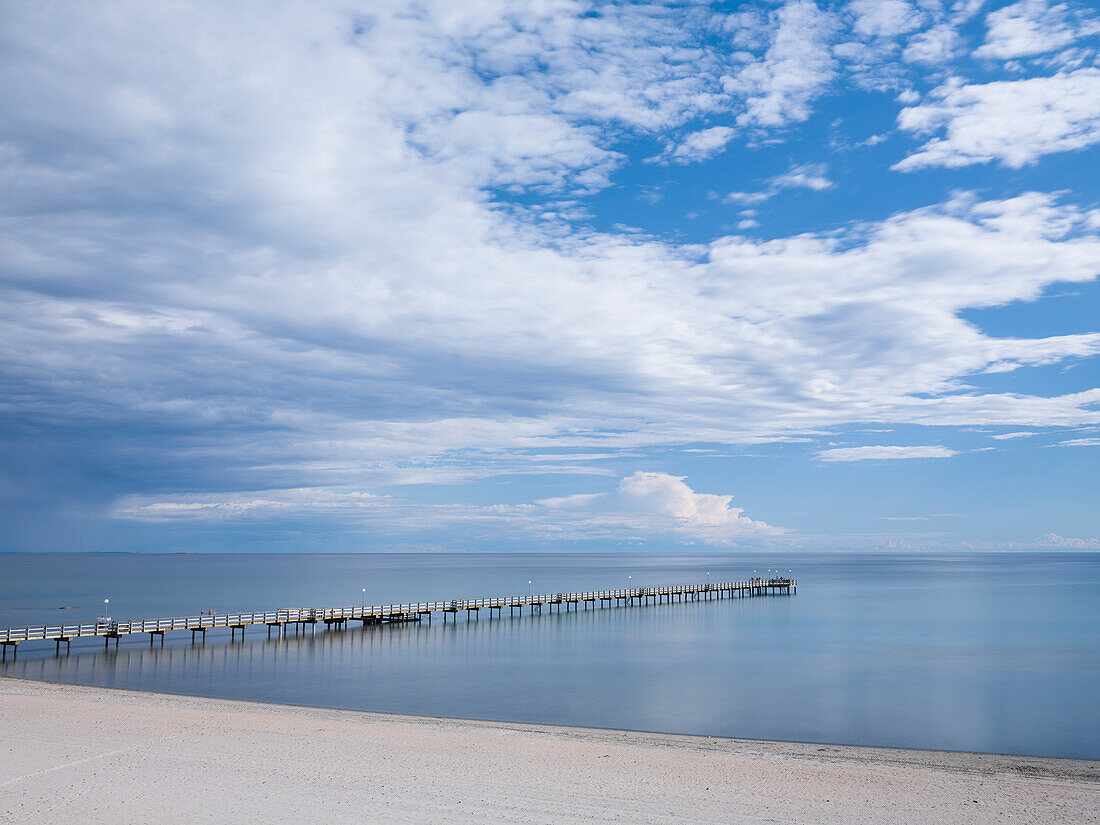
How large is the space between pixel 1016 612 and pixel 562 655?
5201 centimetres

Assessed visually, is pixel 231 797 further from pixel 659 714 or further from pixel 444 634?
pixel 444 634

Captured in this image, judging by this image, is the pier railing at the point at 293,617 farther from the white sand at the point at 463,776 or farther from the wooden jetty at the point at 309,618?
the white sand at the point at 463,776

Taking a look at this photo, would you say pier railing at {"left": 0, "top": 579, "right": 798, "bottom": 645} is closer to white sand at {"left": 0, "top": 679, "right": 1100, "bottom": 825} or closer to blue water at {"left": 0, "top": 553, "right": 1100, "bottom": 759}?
blue water at {"left": 0, "top": 553, "right": 1100, "bottom": 759}

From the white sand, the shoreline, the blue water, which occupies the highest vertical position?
the white sand

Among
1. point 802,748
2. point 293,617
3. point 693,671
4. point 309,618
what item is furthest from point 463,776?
point 309,618

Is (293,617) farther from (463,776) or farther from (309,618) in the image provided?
(463,776)

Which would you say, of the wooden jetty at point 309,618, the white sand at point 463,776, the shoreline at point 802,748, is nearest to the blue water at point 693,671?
the wooden jetty at point 309,618

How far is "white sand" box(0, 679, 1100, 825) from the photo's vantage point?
15516 millimetres

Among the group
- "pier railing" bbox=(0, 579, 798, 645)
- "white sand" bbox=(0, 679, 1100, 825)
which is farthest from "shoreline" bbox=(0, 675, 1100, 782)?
"pier railing" bbox=(0, 579, 798, 645)

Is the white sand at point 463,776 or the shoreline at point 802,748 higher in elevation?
the white sand at point 463,776

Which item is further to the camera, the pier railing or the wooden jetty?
the wooden jetty

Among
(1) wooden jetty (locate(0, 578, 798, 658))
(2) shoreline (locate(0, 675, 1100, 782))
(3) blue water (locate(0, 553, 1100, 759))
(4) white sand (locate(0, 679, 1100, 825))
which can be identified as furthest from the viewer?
(1) wooden jetty (locate(0, 578, 798, 658))

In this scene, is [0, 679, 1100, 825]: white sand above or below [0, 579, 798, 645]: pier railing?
above

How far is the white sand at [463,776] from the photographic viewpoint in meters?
15.5
